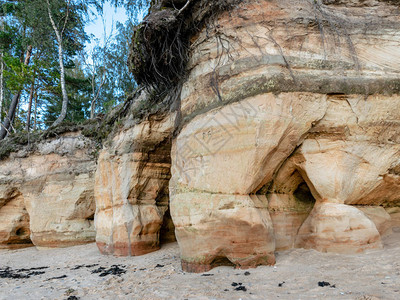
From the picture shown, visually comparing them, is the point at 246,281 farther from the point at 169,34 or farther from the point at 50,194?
the point at 50,194

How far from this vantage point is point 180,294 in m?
3.34

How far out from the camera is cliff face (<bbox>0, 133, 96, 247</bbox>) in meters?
8.37

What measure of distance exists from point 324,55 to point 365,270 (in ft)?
10.1

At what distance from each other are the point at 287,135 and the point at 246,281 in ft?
6.67

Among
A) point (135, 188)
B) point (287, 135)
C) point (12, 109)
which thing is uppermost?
point (12, 109)

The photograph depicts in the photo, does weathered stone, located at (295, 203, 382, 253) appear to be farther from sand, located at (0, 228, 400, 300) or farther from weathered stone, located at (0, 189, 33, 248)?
weathered stone, located at (0, 189, 33, 248)

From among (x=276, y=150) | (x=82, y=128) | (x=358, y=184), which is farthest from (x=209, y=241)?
(x=82, y=128)

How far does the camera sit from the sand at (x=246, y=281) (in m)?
3.07

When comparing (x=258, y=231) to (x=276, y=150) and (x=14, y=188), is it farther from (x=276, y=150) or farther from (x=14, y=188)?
(x=14, y=188)

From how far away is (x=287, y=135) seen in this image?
13.9ft

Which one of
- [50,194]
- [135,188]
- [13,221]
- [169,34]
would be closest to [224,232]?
[135,188]

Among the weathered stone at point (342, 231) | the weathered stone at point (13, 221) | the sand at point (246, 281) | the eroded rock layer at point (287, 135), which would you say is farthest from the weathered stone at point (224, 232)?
the weathered stone at point (13, 221)

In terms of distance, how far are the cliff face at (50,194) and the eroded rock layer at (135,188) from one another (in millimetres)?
1707

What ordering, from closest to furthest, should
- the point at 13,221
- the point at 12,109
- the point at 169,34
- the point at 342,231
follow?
the point at 342,231 → the point at 169,34 → the point at 13,221 → the point at 12,109
